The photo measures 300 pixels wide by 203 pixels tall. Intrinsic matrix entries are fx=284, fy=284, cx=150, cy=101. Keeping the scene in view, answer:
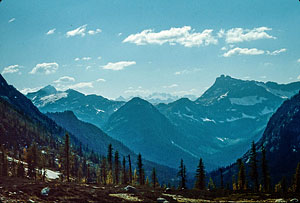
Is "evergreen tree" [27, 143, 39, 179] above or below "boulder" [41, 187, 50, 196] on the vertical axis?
above

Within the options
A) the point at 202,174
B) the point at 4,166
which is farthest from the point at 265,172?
the point at 4,166

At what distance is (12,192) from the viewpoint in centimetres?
4412

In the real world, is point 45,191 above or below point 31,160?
below

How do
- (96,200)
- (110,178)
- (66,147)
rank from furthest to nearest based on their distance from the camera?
(110,178), (66,147), (96,200)

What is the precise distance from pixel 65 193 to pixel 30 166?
2163 inches

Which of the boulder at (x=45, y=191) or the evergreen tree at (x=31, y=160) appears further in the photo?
the evergreen tree at (x=31, y=160)

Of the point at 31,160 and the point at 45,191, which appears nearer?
the point at 45,191

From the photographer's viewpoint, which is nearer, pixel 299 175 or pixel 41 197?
pixel 41 197

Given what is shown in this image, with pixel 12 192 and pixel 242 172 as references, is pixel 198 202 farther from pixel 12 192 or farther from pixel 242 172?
pixel 242 172

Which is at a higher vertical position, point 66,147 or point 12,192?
point 66,147

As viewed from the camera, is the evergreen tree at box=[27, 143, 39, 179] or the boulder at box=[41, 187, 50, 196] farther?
the evergreen tree at box=[27, 143, 39, 179]

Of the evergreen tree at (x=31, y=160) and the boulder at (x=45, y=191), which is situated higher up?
the evergreen tree at (x=31, y=160)

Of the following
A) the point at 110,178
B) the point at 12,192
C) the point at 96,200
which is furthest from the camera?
the point at 110,178

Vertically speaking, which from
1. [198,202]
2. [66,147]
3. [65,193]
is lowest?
[198,202]
